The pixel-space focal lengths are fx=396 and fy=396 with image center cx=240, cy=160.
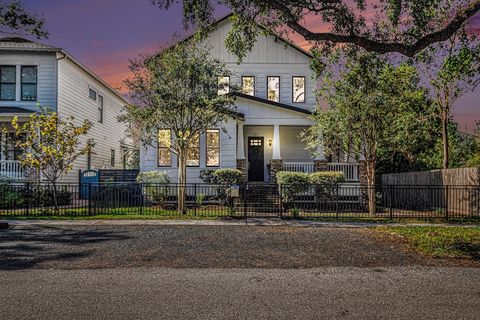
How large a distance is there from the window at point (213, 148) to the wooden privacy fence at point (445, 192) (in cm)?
924

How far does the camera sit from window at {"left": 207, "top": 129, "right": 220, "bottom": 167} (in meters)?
21.9

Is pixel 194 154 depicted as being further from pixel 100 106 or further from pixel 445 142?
pixel 445 142

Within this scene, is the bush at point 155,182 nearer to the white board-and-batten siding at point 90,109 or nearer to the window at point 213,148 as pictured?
the window at point 213,148

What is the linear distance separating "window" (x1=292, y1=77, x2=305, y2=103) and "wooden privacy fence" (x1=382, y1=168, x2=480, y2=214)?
809 cm

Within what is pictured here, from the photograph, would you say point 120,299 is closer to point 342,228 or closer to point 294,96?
point 342,228

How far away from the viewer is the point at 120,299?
18.1 feet

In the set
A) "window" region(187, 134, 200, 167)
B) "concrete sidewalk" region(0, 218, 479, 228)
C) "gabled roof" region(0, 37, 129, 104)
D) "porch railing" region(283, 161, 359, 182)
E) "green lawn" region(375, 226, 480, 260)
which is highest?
"gabled roof" region(0, 37, 129, 104)

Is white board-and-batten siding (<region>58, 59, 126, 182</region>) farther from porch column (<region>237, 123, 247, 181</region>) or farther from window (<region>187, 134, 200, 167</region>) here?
porch column (<region>237, 123, 247, 181</region>)

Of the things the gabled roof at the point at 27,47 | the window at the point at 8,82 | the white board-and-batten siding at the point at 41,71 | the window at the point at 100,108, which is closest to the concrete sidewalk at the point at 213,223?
the white board-and-batten siding at the point at 41,71

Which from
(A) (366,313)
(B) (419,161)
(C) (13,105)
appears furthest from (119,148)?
(A) (366,313)

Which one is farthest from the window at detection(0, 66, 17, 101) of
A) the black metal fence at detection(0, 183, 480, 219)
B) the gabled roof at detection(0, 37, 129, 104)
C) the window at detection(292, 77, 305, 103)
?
the window at detection(292, 77, 305, 103)

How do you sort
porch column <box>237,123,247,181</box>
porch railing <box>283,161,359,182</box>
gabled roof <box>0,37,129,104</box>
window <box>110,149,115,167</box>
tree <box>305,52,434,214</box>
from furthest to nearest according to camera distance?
window <box>110,149,115,167</box>, gabled roof <box>0,37,129,104</box>, porch railing <box>283,161,359,182</box>, porch column <box>237,123,247,181</box>, tree <box>305,52,434,214</box>

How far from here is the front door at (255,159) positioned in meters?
24.9

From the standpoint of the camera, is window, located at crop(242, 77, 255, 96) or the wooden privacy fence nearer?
the wooden privacy fence
